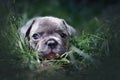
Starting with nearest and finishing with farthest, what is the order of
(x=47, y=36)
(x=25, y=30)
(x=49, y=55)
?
(x=49, y=55) < (x=47, y=36) < (x=25, y=30)

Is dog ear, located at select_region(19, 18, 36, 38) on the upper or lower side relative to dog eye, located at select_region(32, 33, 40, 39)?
upper

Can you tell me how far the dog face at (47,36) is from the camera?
23.3ft

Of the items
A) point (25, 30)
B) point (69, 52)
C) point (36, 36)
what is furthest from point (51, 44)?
point (25, 30)

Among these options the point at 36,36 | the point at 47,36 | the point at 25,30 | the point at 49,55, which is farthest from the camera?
the point at 25,30

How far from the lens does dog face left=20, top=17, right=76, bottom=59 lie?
7.09 metres

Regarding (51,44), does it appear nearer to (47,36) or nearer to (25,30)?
(47,36)

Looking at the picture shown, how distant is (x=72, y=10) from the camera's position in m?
13.4

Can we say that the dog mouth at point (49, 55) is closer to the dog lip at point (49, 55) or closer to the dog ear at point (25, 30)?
the dog lip at point (49, 55)

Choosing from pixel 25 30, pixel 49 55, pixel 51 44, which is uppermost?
pixel 25 30

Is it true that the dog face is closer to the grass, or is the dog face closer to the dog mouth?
the dog mouth

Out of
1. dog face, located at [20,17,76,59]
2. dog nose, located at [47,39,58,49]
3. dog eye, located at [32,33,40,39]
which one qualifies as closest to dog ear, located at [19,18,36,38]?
dog face, located at [20,17,76,59]

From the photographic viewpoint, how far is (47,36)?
7410mm

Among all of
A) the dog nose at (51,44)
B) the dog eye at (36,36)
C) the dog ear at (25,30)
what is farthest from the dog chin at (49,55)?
the dog ear at (25,30)

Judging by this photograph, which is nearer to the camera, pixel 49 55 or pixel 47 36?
pixel 49 55
